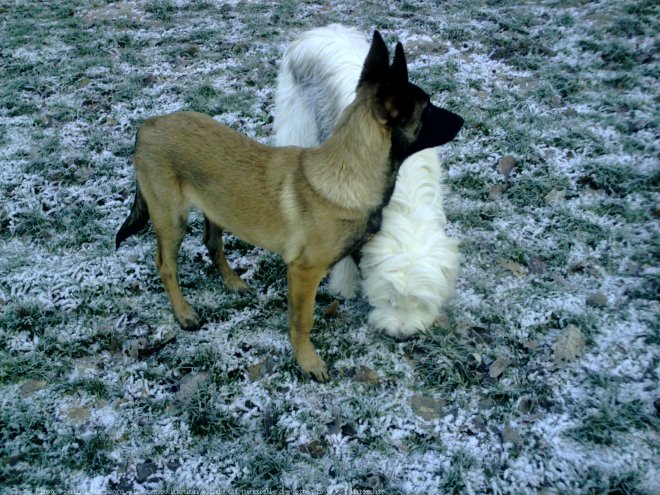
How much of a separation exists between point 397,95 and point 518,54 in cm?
476

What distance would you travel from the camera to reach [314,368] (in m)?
3.16

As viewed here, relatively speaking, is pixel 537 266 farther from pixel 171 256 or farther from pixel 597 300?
pixel 171 256

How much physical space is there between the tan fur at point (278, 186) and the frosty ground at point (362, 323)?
579mm

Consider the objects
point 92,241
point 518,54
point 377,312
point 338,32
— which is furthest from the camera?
point 518,54

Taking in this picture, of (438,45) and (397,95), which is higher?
(397,95)

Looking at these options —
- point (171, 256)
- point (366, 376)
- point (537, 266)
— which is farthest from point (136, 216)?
point (537, 266)

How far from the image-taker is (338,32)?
460 centimetres

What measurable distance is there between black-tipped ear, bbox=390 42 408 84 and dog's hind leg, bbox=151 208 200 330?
5.36 ft

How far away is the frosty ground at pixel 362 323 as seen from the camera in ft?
8.91

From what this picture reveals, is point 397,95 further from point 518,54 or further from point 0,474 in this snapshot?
point 518,54


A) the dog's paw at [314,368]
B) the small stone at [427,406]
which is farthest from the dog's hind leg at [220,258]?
the small stone at [427,406]

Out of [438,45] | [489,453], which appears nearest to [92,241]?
[489,453]

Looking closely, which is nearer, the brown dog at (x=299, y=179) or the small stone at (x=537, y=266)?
the brown dog at (x=299, y=179)

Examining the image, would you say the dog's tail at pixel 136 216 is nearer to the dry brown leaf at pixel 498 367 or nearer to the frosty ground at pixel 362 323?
the frosty ground at pixel 362 323
